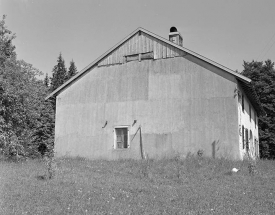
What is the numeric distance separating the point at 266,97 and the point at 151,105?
24.3 m

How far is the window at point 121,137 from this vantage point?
1950cm

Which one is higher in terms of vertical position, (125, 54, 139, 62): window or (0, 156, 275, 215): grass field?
(125, 54, 139, 62): window

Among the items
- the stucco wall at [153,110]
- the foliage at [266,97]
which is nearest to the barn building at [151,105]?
the stucco wall at [153,110]

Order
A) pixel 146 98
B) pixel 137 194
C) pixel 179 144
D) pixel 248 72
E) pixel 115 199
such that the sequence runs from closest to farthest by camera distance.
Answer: pixel 115 199
pixel 137 194
pixel 179 144
pixel 146 98
pixel 248 72

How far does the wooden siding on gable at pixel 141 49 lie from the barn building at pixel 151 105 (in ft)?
0.18

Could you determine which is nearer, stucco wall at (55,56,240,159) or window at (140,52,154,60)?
stucco wall at (55,56,240,159)

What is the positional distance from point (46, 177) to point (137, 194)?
3.81 metres

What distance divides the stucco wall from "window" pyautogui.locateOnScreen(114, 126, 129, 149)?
0.26 m

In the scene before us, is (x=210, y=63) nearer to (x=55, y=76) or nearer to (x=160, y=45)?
(x=160, y=45)

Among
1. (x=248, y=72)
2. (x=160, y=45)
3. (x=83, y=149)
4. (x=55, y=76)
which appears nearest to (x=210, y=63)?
(x=160, y=45)

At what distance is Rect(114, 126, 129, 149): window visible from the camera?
1950cm

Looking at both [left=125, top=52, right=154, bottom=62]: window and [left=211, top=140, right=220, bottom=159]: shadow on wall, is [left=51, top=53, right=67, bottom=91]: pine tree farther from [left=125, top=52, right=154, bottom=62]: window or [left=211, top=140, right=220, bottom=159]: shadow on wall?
[left=211, top=140, right=220, bottom=159]: shadow on wall

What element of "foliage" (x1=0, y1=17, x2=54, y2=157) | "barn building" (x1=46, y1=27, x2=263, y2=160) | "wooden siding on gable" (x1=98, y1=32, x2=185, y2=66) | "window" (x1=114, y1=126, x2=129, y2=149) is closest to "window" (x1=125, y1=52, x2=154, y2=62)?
"barn building" (x1=46, y1=27, x2=263, y2=160)

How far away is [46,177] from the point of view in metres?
12.0
